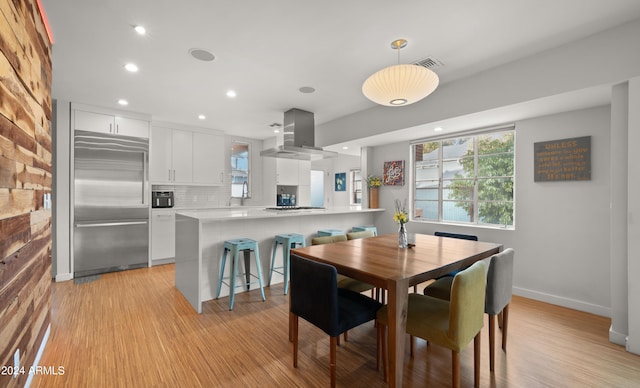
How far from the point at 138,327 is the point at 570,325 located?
4026mm

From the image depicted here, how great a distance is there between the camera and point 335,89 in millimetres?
3598

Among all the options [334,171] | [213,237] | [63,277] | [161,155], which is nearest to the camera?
[213,237]

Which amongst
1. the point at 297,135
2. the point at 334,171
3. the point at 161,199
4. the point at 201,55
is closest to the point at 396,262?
the point at 201,55

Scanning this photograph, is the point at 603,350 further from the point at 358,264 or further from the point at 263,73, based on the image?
the point at 263,73

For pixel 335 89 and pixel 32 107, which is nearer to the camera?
pixel 32 107

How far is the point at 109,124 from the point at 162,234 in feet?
6.36

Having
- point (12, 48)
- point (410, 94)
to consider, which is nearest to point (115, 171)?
point (12, 48)

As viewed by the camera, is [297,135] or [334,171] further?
[334,171]

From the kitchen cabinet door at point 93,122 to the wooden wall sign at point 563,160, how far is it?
5941 mm

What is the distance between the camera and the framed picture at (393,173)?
15.8 ft

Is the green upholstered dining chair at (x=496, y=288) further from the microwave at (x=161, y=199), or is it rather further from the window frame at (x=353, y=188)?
the window frame at (x=353, y=188)

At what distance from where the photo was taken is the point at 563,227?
313cm

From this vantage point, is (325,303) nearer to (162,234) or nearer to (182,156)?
(162,234)

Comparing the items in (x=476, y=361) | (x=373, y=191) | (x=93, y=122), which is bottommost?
(x=476, y=361)
